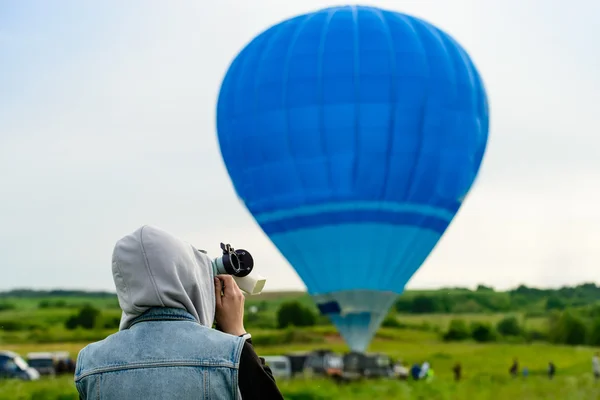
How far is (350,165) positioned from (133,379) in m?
14.6

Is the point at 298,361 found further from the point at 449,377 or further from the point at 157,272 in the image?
the point at 157,272

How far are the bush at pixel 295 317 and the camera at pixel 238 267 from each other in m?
28.3

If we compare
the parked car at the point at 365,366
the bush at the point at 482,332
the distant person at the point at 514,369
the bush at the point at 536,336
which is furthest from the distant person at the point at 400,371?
the bush at the point at 536,336

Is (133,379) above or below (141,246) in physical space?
below

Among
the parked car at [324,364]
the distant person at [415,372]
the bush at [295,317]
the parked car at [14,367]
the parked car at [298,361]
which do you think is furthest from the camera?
the bush at [295,317]

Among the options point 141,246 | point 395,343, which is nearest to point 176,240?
point 141,246

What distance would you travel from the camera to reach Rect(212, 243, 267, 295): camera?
6.15 feet

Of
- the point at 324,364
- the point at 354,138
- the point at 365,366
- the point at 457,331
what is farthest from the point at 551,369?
the point at 354,138

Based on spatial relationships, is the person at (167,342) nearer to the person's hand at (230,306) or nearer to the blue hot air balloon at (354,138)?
the person's hand at (230,306)

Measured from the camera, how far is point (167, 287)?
5.82 ft

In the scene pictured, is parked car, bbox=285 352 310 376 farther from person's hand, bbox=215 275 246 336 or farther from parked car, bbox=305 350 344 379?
person's hand, bbox=215 275 246 336

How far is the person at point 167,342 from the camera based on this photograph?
178 cm

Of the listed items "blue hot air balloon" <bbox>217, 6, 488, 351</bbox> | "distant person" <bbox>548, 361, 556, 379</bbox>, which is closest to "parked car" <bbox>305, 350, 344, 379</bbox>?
"blue hot air balloon" <bbox>217, 6, 488, 351</bbox>

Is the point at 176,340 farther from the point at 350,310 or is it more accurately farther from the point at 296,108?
the point at 350,310
